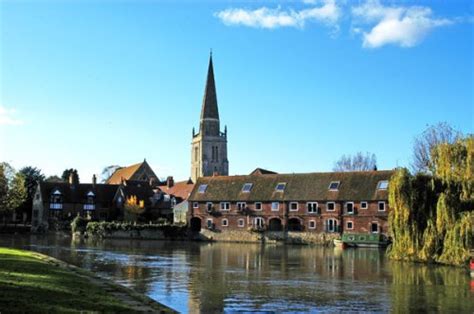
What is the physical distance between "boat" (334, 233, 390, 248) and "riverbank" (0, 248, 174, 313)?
44.5 meters

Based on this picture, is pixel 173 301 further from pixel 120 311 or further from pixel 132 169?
pixel 132 169

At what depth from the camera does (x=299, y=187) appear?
71.5m

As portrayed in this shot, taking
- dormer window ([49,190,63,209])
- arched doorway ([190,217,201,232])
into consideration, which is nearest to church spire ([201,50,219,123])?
dormer window ([49,190,63,209])

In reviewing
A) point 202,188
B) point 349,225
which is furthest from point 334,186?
point 202,188

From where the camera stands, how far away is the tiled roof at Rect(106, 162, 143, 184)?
12215 cm

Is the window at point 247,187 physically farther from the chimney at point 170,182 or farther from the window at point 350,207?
the chimney at point 170,182

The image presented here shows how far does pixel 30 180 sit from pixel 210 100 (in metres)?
44.3

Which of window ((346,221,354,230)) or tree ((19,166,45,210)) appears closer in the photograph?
window ((346,221,354,230))

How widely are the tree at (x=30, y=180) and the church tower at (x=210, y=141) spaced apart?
1408 inches

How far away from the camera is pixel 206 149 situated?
132 metres

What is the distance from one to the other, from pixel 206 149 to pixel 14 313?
391 ft

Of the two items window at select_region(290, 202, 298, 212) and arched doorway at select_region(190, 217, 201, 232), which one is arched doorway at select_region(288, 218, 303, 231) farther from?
arched doorway at select_region(190, 217, 201, 232)

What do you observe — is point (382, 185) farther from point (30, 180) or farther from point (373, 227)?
point (30, 180)

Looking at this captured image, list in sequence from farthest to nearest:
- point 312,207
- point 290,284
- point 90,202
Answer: point 90,202 < point 312,207 < point 290,284
